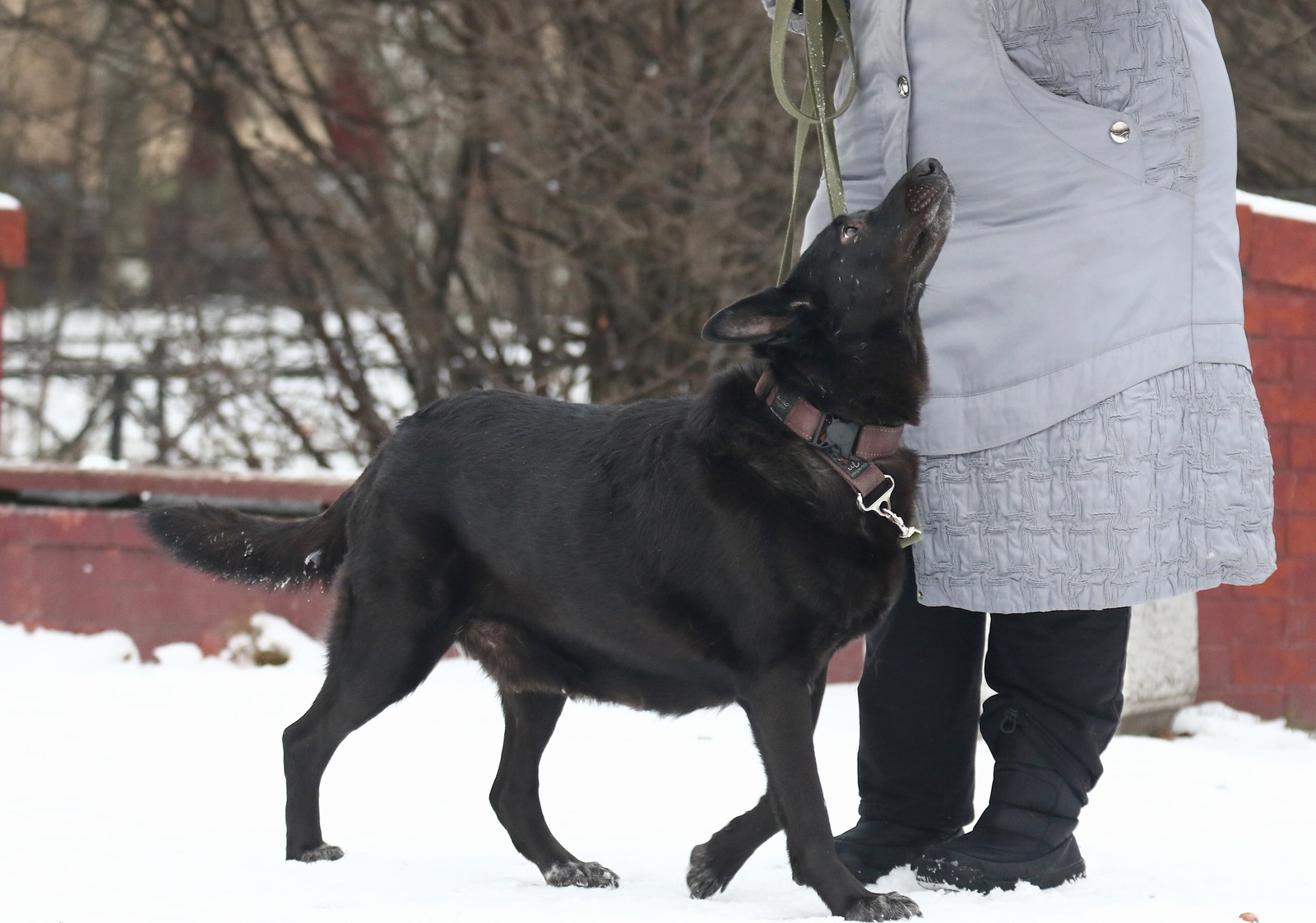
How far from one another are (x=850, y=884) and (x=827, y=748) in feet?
5.23

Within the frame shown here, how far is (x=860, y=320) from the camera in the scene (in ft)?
9.54

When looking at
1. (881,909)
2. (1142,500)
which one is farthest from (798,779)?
(1142,500)

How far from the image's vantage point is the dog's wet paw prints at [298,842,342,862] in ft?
10.1

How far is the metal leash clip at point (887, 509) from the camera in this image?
9.10 ft

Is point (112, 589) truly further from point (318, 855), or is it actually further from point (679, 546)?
point (679, 546)

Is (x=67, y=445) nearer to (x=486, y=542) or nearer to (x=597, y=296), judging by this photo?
(x=597, y=296)

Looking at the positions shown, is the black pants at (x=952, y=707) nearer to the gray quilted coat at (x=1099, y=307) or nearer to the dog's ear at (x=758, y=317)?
the gray quilted coat at (x=1099, y=307)

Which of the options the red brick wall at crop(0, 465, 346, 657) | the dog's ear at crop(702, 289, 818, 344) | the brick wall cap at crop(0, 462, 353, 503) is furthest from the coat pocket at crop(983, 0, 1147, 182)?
the brick wall cap at crop(0, 462, 353, 503)

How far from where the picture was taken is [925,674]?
10.2 ft

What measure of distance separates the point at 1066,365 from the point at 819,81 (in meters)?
0.81

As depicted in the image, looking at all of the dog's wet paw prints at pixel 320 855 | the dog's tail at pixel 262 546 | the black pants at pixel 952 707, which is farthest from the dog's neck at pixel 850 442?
the dog's wet paw prints at pixel 320 855

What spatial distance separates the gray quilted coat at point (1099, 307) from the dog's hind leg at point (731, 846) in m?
0.56

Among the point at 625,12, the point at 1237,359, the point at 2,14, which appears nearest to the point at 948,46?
the point at 1237,359

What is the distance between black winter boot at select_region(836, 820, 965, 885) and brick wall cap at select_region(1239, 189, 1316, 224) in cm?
252
